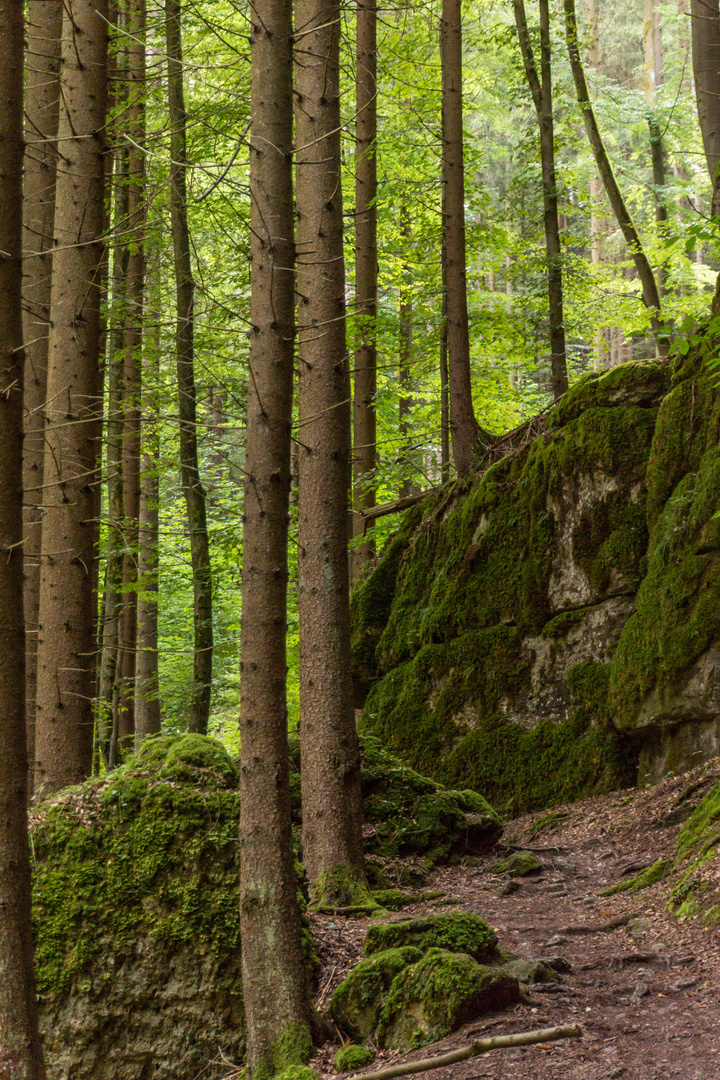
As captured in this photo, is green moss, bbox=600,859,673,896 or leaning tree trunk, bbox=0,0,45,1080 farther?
green moss, bbox=600,859,673,896

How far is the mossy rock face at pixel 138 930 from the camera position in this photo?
15.8ft

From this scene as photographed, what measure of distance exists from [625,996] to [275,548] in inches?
116

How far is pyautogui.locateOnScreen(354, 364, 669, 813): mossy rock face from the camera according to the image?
8.97 meters

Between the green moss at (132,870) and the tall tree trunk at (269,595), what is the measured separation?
0.61 m

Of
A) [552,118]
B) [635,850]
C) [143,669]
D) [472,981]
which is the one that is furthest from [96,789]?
[552,118]

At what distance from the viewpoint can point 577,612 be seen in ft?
30.7

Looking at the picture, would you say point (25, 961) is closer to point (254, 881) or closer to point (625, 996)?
point (254, 881)

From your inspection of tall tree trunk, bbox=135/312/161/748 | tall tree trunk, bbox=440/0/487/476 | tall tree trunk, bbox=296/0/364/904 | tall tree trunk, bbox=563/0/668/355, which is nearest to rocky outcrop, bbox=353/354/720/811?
tall tree trunk, bbox=440/0/487/476

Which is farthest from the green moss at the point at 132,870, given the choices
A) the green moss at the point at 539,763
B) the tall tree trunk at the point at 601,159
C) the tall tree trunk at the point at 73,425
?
the tall tree trunk at the point at 601,159

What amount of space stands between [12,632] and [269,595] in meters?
1.28

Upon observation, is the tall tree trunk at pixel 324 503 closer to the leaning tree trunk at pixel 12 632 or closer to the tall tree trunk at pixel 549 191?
the leaning tree trunk at pixel 12 632

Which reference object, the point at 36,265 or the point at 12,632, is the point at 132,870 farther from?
the point at 36,265

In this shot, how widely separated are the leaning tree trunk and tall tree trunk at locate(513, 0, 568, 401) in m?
9.47

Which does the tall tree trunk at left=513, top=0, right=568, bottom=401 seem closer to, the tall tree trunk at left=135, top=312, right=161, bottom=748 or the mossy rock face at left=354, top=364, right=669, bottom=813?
the mossy rock face at left=354, top=364, right=669, bottom=813
